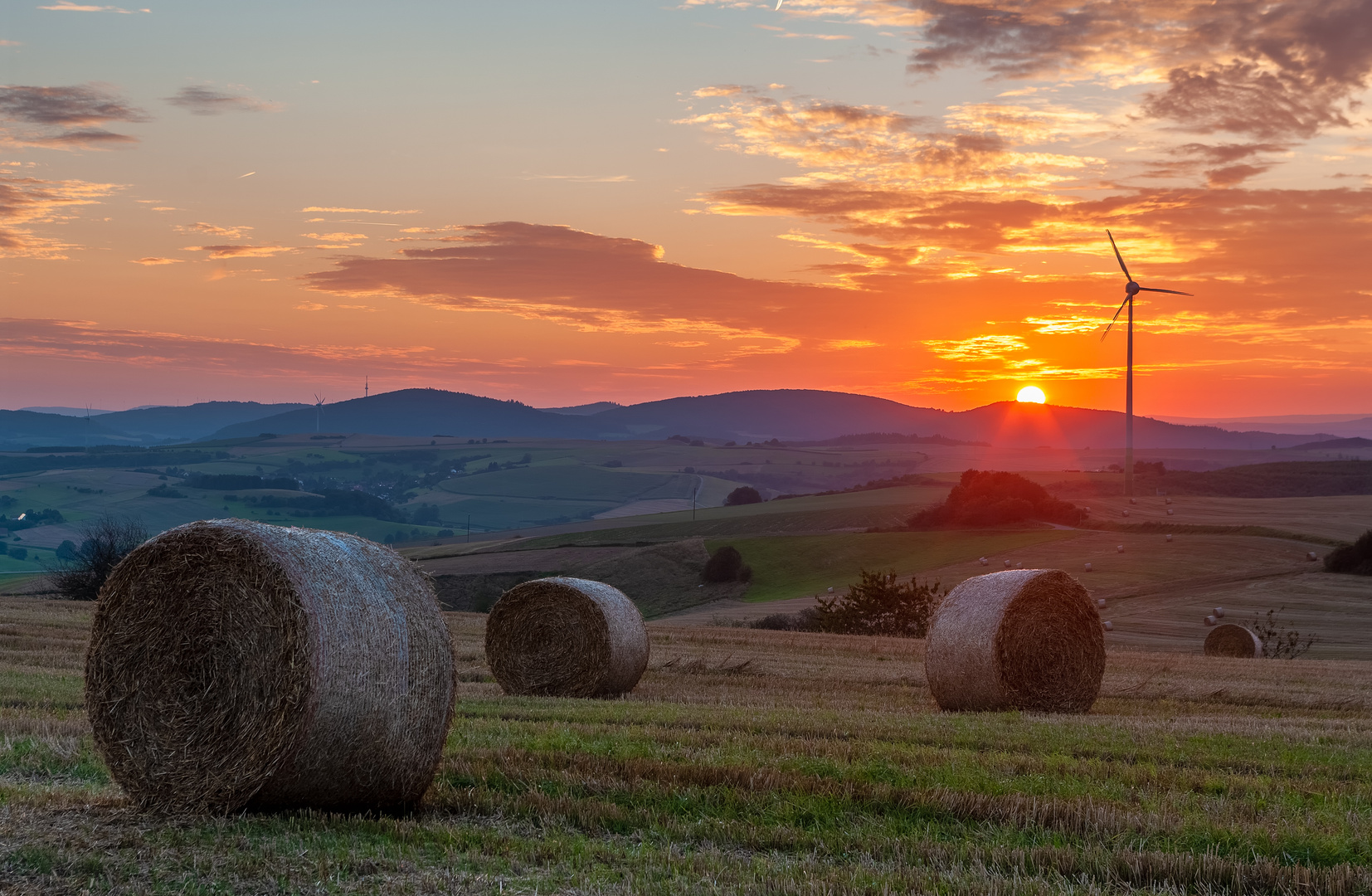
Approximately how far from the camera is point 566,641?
62.7 ft

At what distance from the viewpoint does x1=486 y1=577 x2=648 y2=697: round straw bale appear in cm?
1875

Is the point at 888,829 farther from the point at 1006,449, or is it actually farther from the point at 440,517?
the point at 1006,449

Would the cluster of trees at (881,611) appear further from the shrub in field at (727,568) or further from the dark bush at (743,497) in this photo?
the dark bush at (743,497)

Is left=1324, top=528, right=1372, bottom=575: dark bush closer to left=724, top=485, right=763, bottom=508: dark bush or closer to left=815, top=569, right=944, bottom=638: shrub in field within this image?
left=815, top=569, right=944, bottom=638: shrub in field

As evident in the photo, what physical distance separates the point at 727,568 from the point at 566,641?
2007 inches

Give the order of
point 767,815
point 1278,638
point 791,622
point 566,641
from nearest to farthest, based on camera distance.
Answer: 1. point 767,815
2. point 566,641
3. point 1278,638
4. point 791,622

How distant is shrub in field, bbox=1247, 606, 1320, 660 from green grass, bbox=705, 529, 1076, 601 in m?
21.4

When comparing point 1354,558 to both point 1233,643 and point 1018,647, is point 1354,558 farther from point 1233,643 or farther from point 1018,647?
point 1018,647

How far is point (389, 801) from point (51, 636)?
18.4 m

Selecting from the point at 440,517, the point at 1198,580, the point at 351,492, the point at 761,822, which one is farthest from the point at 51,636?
the point at 440,517

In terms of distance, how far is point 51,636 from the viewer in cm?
2419

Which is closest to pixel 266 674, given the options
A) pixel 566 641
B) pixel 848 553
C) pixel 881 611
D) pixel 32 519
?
pixel 566 641

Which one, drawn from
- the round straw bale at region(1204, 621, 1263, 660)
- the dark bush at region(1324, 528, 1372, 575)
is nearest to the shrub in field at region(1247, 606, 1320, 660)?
the round straw bale at region(1204, 621, 1263, 660)

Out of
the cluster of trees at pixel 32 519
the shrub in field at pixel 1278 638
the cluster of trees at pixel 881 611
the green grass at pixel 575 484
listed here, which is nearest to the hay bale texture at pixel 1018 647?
the shrub in field at pixel 1278 638
